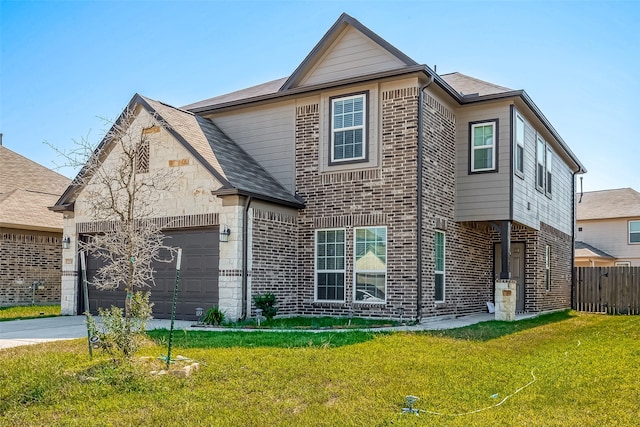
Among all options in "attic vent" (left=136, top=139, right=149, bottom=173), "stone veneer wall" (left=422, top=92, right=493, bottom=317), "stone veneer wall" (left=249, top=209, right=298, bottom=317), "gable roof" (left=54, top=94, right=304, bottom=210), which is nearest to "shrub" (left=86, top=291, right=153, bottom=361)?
"gable roof" (left=54, top=94, right=304, bottom=210)

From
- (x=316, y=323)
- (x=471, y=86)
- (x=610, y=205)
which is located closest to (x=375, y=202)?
(x=316, y=323)

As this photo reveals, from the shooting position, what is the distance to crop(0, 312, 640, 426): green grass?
226 inches

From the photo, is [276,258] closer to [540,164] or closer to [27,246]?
[540,164]

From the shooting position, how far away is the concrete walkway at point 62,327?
10777mm

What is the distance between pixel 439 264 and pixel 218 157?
20.1 ft

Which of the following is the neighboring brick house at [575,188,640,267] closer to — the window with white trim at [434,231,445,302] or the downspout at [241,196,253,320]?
the window with white trim at [434,231,445,302]

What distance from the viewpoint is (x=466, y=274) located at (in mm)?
16734

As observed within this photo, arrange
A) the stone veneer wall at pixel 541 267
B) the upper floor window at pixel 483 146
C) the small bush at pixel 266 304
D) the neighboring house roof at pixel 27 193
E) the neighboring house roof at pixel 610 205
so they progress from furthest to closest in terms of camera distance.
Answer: the neighboring house roof at pixel 610 205, the neighboring house roof at pixel 27 193, the stone veneer wall at pixel 541 267, the upper floor window at pixel 483 146, the small bush at pixel 266 304

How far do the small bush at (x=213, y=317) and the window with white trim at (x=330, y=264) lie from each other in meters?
2.86

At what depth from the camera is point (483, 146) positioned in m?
15.8

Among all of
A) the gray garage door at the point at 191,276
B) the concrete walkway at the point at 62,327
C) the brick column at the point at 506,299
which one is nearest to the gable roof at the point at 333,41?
the gray garage door at the point at 191,276

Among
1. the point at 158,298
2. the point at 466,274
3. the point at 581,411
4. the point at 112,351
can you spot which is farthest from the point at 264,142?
the point at 581,411

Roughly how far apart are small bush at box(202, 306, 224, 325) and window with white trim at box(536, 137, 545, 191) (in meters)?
10.5

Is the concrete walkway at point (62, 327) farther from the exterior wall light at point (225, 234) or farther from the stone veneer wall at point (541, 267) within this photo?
the stone veneer wall at point (541, 267)
